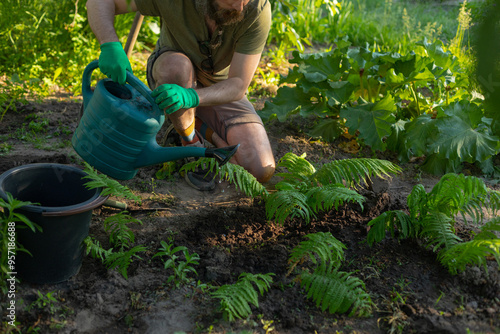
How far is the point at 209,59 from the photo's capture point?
119 inches

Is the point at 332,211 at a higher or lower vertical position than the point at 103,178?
lower

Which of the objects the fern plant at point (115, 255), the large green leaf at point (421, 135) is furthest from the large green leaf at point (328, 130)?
the fern plant at point (115, 255)

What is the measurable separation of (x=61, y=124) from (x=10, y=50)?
116cm

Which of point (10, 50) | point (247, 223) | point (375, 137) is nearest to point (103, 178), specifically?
point (247, 223)

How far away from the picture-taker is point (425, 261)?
92.0 inches

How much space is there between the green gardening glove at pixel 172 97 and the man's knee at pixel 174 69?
0.36 m

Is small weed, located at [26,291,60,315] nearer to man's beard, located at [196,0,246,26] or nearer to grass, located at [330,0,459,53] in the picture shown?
man's beard, located at [196,0,246,26]

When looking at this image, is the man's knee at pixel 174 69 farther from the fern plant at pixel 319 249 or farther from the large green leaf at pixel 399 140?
the large green leaf at pixel 399 140

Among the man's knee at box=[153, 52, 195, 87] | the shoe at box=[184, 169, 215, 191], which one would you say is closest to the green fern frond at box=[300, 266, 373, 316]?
the shoe at box=[184, 169, 215, 191]

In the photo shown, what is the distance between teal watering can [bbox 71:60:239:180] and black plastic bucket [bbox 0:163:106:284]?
0.13 m

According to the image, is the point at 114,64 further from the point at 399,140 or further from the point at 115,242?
the point at 399,140

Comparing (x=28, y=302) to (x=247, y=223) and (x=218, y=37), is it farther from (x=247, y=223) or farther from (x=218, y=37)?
(x=218, y=37)

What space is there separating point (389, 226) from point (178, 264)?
3.37ft

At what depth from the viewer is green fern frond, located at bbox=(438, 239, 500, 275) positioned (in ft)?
6.48
